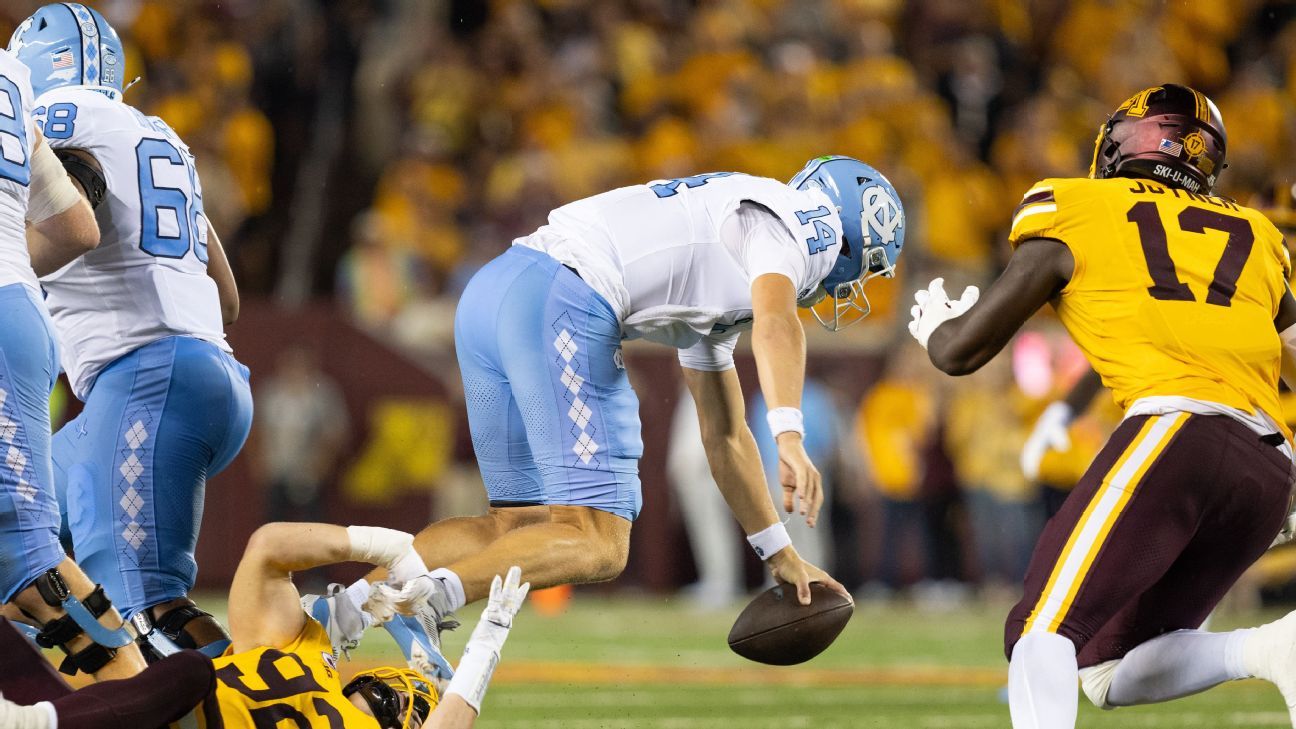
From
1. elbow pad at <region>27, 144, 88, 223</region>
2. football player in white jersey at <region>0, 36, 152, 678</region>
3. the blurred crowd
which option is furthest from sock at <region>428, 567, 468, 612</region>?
the blurred crowd

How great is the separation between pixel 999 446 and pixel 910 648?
3250 mm

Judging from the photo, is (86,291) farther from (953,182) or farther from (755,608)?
(953,182)

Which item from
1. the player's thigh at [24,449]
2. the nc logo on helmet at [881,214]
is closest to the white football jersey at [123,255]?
the player's thigh at [24,449]

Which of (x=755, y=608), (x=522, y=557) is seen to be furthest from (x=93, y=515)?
(x=755, y=608)

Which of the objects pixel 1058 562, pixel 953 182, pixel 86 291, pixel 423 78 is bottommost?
pixel 953 182

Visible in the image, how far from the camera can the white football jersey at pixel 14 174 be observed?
4102 mm

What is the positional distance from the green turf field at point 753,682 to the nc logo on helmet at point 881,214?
2.10 metres

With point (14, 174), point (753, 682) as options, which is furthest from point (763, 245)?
point (753, 682)

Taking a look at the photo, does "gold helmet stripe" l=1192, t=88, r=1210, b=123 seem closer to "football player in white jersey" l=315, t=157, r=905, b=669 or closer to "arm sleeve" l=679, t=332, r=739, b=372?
"football player in white jersey" l=315, t=157, r=905, b=669

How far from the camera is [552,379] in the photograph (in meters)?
4.62

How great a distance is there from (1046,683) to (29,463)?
2359 millimetres

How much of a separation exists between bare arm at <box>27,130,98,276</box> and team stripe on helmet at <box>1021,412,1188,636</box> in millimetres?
2444

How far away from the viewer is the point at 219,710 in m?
3.70

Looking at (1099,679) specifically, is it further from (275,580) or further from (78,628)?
(78,628)
